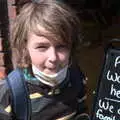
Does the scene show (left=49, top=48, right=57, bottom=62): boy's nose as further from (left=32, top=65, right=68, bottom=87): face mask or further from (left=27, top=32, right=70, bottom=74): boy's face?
(left=32, top=65, right=68, bottom=87): face mask

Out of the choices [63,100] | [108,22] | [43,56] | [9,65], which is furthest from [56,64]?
[108,22]

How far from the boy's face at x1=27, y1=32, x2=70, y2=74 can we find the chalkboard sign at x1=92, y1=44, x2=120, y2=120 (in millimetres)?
217

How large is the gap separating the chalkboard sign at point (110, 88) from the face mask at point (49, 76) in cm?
20

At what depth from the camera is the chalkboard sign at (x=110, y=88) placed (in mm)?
2490

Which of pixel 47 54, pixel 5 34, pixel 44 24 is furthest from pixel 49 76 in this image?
pixel 5 34

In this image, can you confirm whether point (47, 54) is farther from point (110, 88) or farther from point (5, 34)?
point (5, 34)

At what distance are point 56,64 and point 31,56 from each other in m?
0.14

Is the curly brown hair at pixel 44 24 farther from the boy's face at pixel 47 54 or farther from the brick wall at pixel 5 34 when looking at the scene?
the brick wall at pixel 5 34

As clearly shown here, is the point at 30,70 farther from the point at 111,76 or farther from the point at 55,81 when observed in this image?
the point at 111,76

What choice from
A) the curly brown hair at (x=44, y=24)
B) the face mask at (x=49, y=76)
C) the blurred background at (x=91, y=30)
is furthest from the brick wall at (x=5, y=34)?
the face mask at (x=49, y=76)

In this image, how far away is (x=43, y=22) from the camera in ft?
8.02

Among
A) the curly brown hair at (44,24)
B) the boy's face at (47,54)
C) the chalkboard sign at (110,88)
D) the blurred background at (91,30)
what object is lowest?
the blurred background at (91,30)

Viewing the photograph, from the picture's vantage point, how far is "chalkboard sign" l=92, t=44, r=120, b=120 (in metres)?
2.49

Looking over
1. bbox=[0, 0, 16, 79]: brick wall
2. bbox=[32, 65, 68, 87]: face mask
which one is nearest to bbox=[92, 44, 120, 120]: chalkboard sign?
bbox=[32, 65, 68, 87]: face mask
